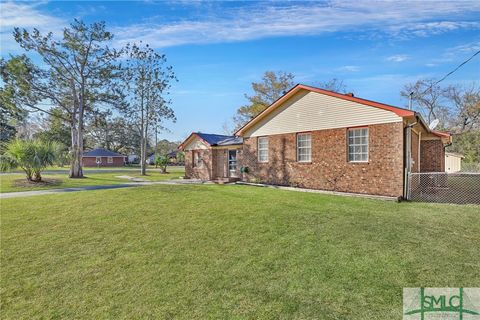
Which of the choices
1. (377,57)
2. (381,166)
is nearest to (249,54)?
(377,57)

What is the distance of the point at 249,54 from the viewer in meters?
11.7

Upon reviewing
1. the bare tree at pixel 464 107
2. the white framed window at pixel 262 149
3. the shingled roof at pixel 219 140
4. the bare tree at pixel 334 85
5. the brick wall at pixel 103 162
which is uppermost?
the bare tree at pixel 334 85

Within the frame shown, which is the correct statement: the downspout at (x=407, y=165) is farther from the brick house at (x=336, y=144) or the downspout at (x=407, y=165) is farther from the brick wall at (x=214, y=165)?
the brick wall at (x=214, y=165)

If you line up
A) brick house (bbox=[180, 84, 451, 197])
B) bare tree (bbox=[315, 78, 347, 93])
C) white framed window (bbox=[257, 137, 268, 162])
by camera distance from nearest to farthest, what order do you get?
brick house (bbox=[180, 84, 451, 197])
white framed window (bbox=[257, 137, 268, 162])
bare tree (bbox=[315, 78, 347, 93])

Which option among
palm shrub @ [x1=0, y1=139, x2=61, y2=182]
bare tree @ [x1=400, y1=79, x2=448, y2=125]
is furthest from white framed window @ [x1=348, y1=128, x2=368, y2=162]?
bare tree @ [x1=400, y1=79, x2=448, y2=125]

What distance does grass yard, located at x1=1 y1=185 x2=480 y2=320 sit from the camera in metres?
3.47

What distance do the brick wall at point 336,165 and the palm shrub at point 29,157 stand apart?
11210mm

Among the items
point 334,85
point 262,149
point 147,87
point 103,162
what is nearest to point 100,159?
point 103,162

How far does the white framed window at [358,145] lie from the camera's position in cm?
1134

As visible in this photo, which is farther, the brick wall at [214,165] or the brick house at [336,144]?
the brick wall at [214,165]

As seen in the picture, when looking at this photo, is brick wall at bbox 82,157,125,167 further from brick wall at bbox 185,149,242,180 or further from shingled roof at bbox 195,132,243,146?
shingled roof at bbox 195,132,243,146

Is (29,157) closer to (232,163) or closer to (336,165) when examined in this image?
(232,163)

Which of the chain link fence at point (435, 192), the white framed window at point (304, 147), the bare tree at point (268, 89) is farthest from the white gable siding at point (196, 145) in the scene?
the bare tree at point (268, 89)

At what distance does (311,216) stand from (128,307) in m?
5.21
